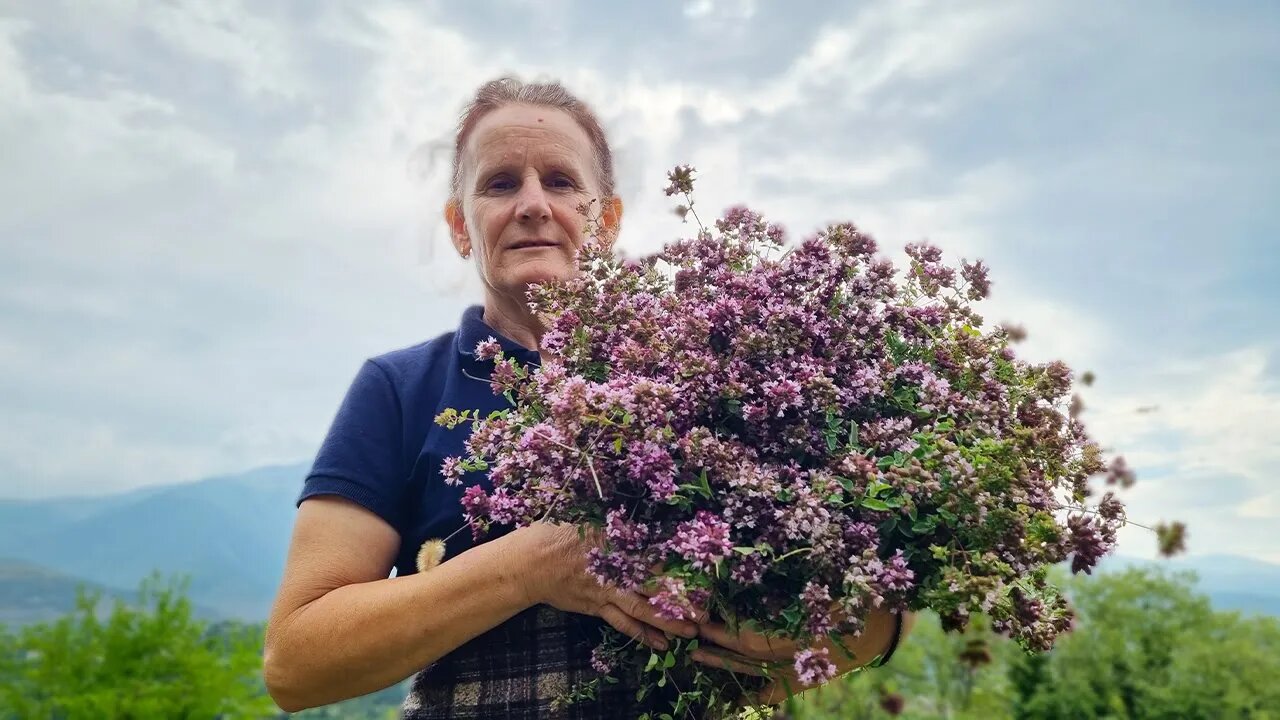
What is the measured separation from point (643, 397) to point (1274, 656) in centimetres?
2391

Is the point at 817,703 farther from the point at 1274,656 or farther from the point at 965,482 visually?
the point at 965,482

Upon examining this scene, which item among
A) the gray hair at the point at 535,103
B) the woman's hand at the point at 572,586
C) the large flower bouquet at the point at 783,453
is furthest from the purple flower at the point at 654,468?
the gray hair at the point at 535,103

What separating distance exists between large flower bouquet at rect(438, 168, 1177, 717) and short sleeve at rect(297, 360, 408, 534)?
25.9 inches

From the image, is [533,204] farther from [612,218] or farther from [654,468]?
[654,468]

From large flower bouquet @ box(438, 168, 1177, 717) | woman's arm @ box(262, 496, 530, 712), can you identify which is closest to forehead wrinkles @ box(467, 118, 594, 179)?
large flower bouquet @ box(438, 168, 1177, 717)

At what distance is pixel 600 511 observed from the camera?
214cm

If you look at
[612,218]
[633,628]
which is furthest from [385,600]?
[612,218]

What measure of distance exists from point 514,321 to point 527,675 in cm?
128

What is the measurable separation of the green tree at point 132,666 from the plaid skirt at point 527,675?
18.8 m

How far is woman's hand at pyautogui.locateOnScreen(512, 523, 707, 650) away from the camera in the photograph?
232 centimetres

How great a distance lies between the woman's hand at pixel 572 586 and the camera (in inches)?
91.4

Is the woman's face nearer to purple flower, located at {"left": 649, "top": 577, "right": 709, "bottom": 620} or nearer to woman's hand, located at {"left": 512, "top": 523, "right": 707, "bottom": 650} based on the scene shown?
woman's hand, located at {"left": 512, "top": 523, "right": 707, "bottom": 650}

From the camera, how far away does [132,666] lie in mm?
19453

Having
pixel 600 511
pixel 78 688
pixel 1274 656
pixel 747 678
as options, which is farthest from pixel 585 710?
pixel 1274 656
